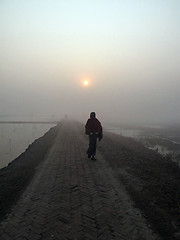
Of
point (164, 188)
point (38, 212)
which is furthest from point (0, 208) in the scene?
point (164, 188)

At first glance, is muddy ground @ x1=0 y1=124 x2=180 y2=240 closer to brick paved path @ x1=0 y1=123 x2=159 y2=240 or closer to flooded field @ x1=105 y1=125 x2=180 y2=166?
brick paved path @ x1=0 y1=123 x2=159 y2=240

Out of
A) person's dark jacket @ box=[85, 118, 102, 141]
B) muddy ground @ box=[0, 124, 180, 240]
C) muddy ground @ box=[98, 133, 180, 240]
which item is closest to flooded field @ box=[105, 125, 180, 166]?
muddy ground @ box=[98, 133, 180, 240]

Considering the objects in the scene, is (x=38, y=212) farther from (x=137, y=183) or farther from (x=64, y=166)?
(x=64, y=166)

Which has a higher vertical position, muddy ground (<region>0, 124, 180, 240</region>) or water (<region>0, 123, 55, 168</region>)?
muddy ground (<region>0, 124, 180, 240</region>)

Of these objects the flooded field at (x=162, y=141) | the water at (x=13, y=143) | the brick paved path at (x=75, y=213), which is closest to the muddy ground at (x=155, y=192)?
the brick paved path at (x=75, y=213)

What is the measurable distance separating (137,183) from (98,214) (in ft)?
10.4

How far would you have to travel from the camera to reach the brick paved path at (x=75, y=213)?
4500 mm

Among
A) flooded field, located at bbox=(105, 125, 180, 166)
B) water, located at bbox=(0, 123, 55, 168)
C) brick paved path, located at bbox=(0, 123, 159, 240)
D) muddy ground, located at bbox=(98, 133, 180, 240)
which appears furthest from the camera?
flooded field, located at bbox=(105, 125, 180, 166)

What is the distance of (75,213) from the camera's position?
542cm

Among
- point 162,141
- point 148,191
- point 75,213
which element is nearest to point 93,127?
point 148,191

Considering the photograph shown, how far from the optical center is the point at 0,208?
599 centimetres

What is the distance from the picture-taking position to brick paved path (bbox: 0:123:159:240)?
14.8ft

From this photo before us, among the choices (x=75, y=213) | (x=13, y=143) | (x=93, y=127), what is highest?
(x=93, y=127)

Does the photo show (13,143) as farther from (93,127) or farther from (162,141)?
(162,141)
